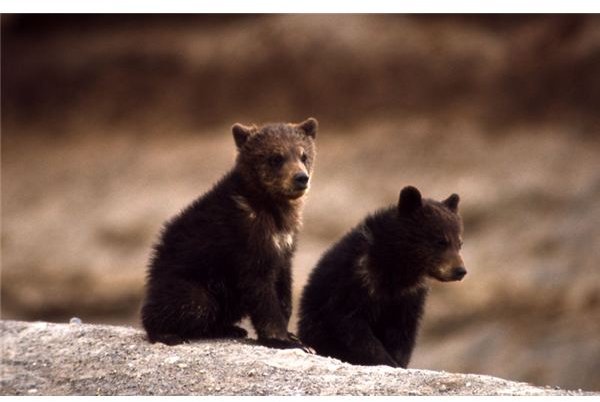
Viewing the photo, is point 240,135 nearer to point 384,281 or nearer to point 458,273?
point 384,281

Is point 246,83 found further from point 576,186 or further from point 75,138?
point 576,186

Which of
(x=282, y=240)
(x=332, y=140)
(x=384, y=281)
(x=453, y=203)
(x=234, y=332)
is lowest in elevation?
(x=234, y=332)

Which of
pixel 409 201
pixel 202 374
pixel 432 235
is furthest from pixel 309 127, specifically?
pixel 202 374

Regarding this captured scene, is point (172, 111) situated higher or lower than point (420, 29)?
lower

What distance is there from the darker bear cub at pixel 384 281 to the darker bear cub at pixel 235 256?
0.57m

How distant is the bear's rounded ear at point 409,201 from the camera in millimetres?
8992

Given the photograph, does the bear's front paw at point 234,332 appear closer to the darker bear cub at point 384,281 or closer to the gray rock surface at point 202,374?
the gray rock surface at point 202,374

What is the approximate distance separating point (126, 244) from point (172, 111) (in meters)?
2.71

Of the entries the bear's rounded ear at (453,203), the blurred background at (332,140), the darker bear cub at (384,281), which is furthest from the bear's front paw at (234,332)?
the blurred background at (332,140)

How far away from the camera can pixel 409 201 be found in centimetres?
905

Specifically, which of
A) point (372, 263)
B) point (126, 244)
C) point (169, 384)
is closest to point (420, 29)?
point (126, 244)

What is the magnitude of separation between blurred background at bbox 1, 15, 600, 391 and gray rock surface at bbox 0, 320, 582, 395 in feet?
36.6

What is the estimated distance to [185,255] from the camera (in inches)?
330

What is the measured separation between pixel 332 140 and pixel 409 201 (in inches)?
448
